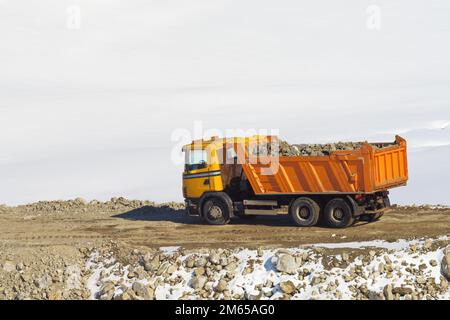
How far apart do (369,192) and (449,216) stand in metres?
3.03

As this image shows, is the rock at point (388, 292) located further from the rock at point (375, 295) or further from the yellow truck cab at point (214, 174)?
the yellow truck cab at point (214, 174)

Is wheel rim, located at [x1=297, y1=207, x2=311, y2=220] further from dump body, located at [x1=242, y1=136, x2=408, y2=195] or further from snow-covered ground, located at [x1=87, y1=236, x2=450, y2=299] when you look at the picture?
snow-covered ground, located at [x1=87, y1=236, x2=450, y2=299]

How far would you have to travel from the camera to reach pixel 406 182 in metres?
23.7

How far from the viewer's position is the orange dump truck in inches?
877

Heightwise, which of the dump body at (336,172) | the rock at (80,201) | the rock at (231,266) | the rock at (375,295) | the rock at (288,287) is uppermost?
the dump body at (336,172)

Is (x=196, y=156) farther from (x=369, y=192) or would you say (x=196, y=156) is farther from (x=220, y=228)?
(x=369, y=192)

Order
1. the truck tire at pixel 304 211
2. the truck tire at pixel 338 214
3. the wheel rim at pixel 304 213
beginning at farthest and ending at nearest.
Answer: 1. the wheel rim at pixel 304 213
2. the truck tire at pixel 304 211
3. the truck tire at pixel 338 214

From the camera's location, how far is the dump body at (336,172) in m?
22.1

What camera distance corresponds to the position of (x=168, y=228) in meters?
24.6

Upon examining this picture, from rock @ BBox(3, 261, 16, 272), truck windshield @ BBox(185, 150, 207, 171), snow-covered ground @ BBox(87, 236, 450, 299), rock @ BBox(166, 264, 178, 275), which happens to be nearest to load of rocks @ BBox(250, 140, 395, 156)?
truck windshield @ BBox(185, 150, 207, 171)

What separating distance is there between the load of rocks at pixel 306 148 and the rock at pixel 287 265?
5872 mm

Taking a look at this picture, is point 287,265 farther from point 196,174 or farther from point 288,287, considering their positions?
point 196,174

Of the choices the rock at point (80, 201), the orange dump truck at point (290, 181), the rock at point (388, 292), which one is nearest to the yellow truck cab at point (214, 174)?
the orange dump truck at point (290, 181)
